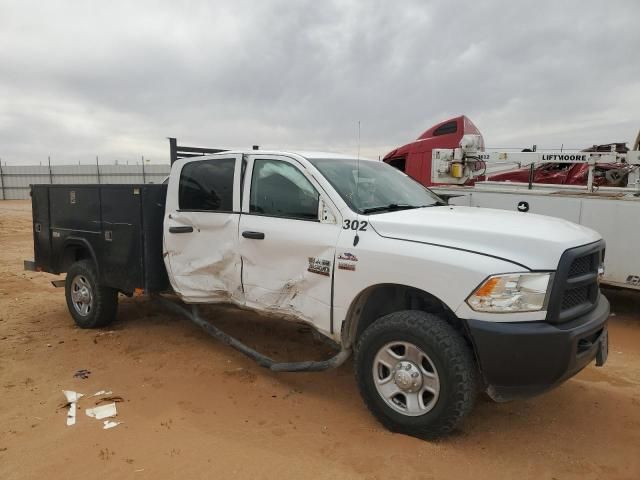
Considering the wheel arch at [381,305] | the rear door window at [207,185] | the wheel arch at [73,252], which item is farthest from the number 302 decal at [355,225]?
the wheel arch at [73,252]

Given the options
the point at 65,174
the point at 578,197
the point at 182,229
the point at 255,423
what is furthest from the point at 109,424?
the point at 65,174

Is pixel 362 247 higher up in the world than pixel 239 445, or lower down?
higher up

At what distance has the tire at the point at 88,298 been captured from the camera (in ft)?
18.9

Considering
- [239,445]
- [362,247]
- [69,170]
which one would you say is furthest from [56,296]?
[69,170]

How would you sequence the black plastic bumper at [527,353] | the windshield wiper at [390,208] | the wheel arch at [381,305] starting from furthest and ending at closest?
1. the windshield wiper at [390,208]
2. the wheel arch at [381,305]
3. the black plastic bumper at [527,353]

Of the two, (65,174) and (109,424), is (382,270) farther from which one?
(65,174)

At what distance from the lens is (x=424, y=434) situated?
10.7 ft

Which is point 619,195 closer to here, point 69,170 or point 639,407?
point 639,407

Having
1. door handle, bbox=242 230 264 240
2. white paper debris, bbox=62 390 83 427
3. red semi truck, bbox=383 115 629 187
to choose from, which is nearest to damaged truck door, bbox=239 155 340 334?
door handle, bbox=242 230 264 240

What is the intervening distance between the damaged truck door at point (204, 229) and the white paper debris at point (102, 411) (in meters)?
1.29

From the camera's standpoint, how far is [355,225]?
358 cm

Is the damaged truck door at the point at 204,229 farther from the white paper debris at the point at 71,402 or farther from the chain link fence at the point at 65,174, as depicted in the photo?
the chain link fence at the point at 65,174

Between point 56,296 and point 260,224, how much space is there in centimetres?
A: 532

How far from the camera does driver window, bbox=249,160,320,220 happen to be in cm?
393
